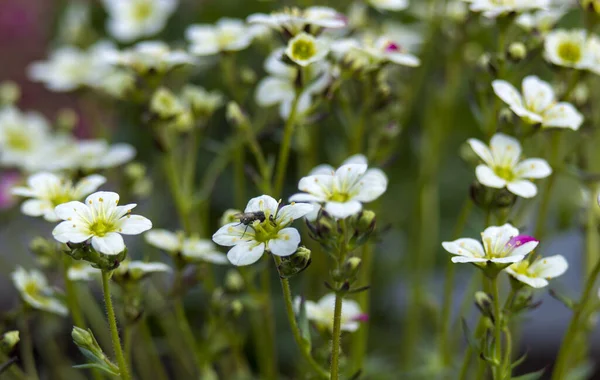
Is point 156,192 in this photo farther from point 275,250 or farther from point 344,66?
point 275,250

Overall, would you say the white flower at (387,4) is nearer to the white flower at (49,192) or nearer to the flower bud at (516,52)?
the flower bud at (516,52)

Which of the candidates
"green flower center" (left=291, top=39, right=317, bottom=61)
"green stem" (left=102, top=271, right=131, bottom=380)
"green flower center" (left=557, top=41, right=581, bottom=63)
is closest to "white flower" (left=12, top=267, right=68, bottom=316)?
"green stem" (left=102, top=271, right=131, bottom=380)

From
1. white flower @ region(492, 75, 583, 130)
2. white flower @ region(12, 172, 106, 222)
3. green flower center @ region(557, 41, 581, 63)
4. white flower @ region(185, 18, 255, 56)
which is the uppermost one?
green flower center @ region(557, 41, 581, 63)

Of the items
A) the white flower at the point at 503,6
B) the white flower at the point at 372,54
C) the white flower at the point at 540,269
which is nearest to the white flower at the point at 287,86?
the white flower at the point at 372,54

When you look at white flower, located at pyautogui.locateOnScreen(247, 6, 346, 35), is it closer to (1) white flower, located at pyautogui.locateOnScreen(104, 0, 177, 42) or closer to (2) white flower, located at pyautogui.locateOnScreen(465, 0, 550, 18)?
(2) white flower, located at pyautogui.locateOnScreen(465, 0, 550, 18)

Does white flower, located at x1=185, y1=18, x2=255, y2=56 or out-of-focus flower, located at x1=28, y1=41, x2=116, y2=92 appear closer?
white flower, located at x1=185, y1=18, x2=255, y2=56

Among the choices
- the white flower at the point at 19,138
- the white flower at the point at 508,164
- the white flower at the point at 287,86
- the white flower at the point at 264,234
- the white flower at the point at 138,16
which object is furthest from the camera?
the white flower at the point at 138,16

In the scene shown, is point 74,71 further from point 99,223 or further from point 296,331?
point 296,331
